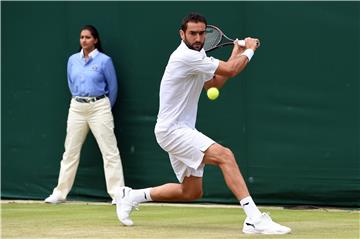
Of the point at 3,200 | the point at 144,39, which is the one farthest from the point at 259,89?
the point at 3,200

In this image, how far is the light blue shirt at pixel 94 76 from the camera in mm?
10266

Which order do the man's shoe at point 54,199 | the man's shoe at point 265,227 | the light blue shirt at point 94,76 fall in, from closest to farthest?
the man's shoe at point 265,227 < the light blue shirt at point 94,76 < the man's shoe at point 54,199

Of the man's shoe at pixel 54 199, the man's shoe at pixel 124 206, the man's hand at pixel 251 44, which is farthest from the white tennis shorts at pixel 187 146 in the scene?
the man's shoe at pixel 54 199

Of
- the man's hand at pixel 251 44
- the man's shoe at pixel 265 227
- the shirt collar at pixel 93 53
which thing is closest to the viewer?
the man's shoe at pixel 265 227

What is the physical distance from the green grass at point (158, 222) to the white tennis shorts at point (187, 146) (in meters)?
0.49

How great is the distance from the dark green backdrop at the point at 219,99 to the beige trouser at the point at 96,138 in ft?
1.09

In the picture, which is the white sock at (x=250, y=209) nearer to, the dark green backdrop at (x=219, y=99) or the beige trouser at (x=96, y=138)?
the dark green backdrop at (x=219, y=99)

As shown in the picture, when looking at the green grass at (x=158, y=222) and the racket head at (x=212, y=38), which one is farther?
the racket head at (x=212, y=38)

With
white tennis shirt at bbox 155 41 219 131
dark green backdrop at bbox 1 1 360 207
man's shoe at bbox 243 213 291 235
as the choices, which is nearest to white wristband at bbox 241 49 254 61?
white tennis shirt at bbox 155 41 219 131

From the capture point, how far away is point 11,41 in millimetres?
11281

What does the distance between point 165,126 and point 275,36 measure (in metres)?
2.65

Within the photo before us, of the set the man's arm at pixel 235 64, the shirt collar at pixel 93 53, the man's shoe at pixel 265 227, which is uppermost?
the man's arm at pixel 235 64

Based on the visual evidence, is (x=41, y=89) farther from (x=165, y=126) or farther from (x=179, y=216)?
(x=165, y=126)

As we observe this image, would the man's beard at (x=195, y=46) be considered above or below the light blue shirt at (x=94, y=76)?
above
